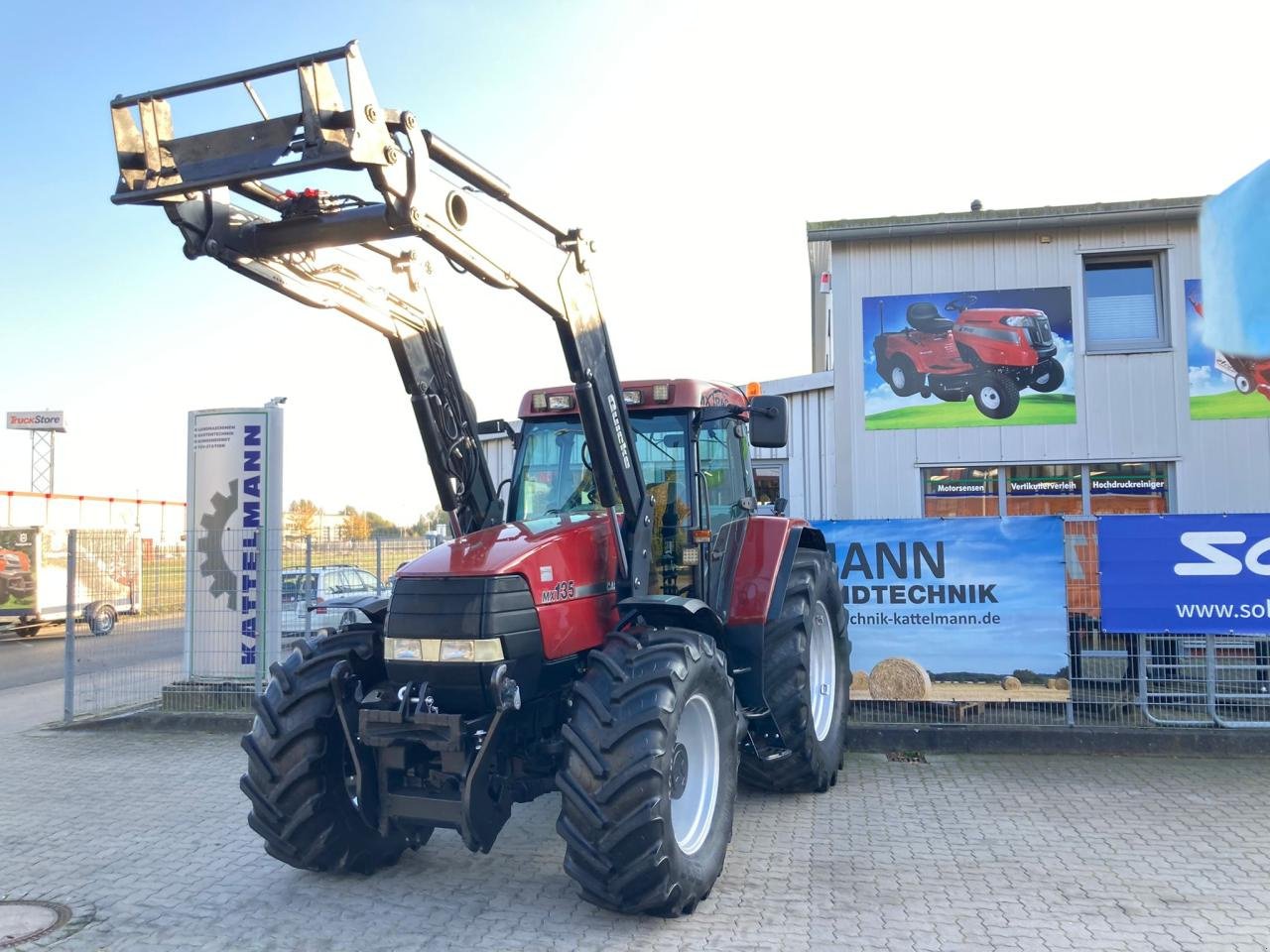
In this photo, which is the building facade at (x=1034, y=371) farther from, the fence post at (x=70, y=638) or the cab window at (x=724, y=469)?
the fence post at (x=70, y=638)

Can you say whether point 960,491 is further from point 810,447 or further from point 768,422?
point 768,422

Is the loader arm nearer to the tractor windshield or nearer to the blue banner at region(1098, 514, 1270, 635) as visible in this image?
the tractor windshield

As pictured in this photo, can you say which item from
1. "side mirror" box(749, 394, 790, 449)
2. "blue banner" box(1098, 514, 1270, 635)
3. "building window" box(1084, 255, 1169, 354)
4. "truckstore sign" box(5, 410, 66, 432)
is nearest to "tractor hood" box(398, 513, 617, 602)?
"side mirror" box(749, 394, 790, 449)

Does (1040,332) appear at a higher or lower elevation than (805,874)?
higher

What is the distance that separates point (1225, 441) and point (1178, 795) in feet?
18.6

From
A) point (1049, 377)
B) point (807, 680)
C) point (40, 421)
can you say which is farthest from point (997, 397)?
point (40, 421)

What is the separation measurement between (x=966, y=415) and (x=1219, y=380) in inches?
107

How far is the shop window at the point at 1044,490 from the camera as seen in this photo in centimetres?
1096

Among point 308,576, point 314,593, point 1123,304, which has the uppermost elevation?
point 1123,304

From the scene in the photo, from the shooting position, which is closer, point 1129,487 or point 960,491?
point 1129,487

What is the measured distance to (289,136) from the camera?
3.53 m

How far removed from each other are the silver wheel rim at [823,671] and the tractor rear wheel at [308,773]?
324cm

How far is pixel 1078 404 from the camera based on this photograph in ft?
35.6

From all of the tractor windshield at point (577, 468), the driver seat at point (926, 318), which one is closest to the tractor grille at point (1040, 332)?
the driver seat at point (926, 318)
